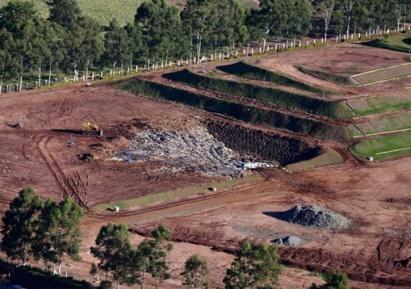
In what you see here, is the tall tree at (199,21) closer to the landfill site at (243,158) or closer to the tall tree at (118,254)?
the landfill site at (243,158)

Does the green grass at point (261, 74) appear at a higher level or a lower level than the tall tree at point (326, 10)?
lower

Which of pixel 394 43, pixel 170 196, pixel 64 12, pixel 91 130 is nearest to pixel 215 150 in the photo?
pixel 91 130

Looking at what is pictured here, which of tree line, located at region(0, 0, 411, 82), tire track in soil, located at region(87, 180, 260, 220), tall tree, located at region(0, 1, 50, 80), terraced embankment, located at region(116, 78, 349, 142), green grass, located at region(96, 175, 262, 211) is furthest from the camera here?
tree line, located at region(0, 0, 411, 82)

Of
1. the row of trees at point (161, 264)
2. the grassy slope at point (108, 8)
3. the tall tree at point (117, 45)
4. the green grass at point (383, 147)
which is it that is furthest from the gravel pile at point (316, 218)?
the grassy slope at point (108, 8)

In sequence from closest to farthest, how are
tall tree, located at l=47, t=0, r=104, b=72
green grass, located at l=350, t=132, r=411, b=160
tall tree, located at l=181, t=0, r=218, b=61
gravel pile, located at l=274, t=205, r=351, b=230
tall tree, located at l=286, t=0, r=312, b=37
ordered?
gravel pile, located at l=274, t=205, r=351, b=230 < green grass, located at l=350, t=132, r=411, b=160 < tall tree, located at l=47, t=0, r=104, b=72 < tall tree, located at l=181, t=0, r=218, b=61 < tall tree, located at l=286, t=0, r=312, b=37

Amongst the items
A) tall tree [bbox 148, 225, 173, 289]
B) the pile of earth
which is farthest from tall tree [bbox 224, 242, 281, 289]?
the pile of earth

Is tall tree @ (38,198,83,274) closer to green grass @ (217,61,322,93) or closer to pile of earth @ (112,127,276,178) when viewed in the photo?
pile of earth @ (112,127,276,178)

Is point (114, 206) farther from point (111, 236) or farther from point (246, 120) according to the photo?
point (246, 120)
